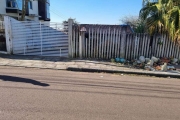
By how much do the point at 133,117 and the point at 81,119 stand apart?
3.27 ft

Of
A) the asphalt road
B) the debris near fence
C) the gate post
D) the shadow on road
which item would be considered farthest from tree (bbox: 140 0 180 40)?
the gate post

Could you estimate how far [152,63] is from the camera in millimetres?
7891

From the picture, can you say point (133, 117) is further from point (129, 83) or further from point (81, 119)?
point (129, 83)

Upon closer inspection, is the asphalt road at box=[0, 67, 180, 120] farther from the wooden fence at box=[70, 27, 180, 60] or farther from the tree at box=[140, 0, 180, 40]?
the tree at box=[140, 0, 180, 40]

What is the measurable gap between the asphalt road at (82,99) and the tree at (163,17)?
12.3 feet

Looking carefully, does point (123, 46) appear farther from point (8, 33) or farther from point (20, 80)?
point (8, 33)

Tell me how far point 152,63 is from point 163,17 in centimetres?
225

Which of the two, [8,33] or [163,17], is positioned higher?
[163,17]

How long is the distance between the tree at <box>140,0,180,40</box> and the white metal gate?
Result: 4330mm

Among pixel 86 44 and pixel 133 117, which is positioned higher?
pixel 86 44

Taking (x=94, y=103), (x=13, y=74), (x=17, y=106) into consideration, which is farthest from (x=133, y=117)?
(x=13, y=74)

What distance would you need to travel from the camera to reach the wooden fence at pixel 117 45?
845cm

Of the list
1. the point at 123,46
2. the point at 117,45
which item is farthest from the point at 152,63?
the point at 117,45

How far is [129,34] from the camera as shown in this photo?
27.8ft
